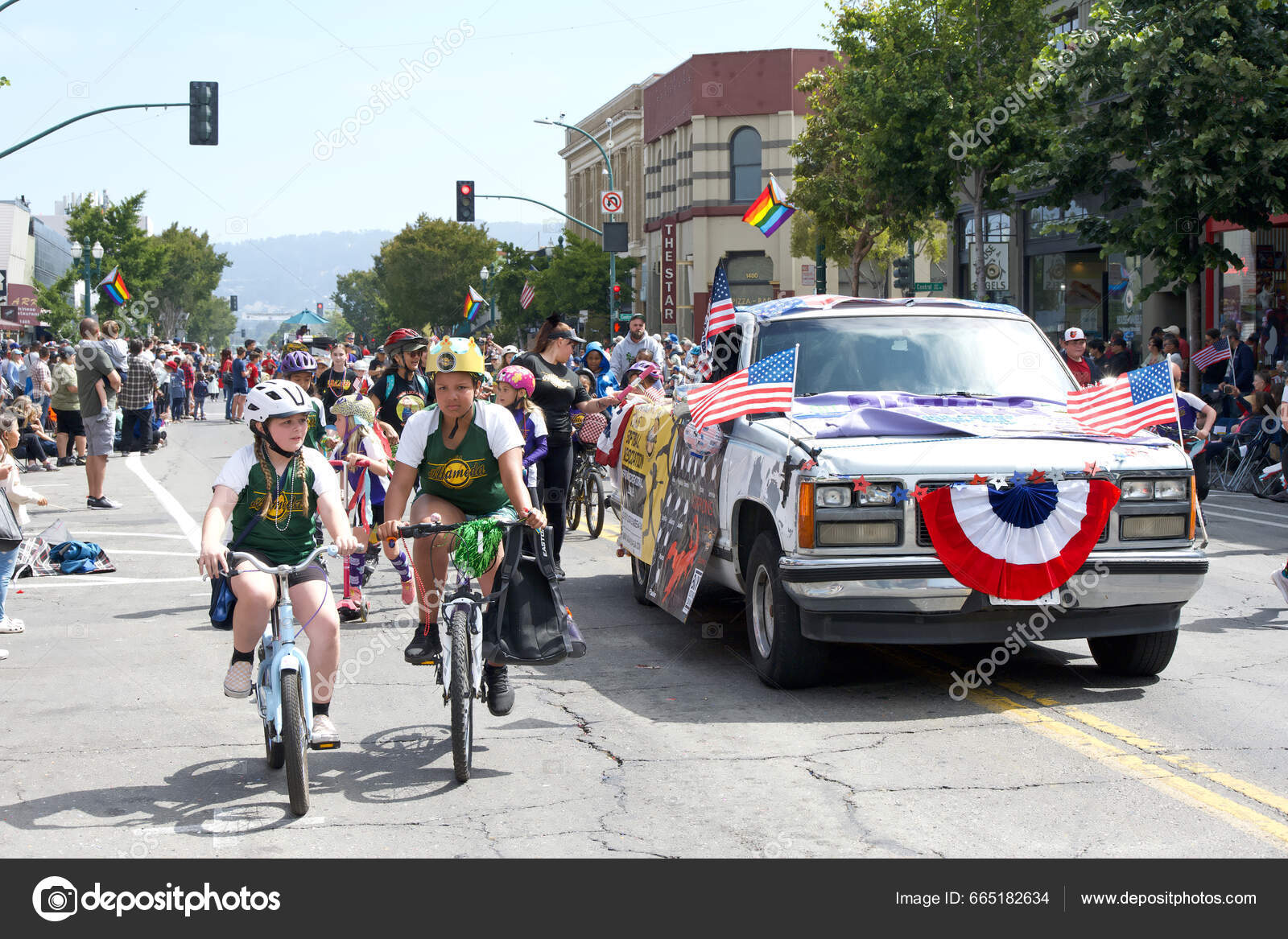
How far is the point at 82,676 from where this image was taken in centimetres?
842

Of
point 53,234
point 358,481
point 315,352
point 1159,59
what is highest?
point 53,234

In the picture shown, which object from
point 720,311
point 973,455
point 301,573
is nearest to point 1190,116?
point 720,311

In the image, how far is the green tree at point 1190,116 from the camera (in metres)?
20.5

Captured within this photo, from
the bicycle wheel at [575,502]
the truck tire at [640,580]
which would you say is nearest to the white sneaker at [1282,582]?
the truck tire at [640,580]

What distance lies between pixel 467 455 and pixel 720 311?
3078 millimetres

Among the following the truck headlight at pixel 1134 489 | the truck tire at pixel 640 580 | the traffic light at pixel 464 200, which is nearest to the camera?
the truck headlight at pixel 1134 489

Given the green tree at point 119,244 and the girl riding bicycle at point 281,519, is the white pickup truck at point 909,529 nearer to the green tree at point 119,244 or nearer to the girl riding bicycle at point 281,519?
the girl riding bicycle at point 281,519

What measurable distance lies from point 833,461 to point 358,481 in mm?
4537

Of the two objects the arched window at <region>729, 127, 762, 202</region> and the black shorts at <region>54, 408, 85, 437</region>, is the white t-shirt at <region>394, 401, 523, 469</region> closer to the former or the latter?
the black shorts at <region>54, 408, 85, 437</region>

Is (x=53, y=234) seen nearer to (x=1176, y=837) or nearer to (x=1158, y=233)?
(x=1158, y=233)

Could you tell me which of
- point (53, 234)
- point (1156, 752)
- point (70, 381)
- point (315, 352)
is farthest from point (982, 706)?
point (53, 234)

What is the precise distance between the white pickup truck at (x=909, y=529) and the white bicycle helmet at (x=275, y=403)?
2.34 metres

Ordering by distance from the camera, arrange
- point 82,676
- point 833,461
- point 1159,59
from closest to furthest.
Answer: point 833,461, point 82,676, point 1159,59

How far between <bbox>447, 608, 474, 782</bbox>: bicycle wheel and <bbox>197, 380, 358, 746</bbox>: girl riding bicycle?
0.47m
